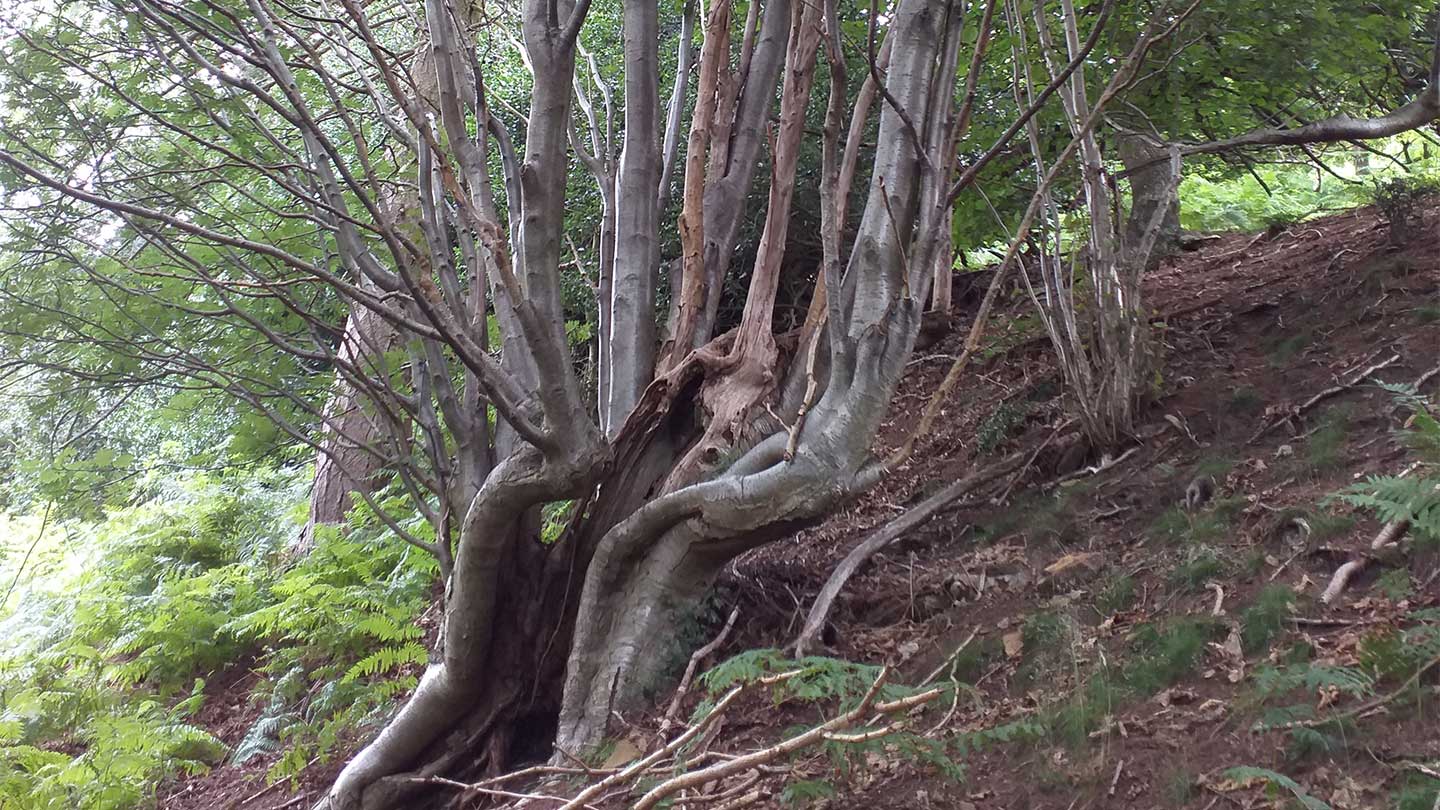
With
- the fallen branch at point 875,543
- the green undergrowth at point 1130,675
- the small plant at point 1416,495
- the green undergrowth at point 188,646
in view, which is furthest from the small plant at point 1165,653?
the green undergrowth at point 188,646

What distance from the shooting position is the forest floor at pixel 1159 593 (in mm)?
2447

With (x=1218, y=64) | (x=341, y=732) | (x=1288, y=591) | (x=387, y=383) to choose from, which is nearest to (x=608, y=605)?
(x=387, y=383)

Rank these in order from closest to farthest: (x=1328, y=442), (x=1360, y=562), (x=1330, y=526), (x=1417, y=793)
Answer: (x=1417, y=793)
(x=1360, y=562)
(x=1330, y=526)
(x=1328, y=442)

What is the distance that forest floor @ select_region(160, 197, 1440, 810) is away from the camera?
8.03 feet

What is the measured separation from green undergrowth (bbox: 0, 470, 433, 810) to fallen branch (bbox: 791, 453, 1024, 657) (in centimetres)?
238

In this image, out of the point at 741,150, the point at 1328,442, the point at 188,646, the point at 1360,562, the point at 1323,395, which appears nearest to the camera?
the point at 1360,562

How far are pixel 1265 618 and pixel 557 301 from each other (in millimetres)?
2522

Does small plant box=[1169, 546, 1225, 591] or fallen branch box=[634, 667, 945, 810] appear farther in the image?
small plant box=[1169, 546, 1225, 591]

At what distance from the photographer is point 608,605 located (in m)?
3.59

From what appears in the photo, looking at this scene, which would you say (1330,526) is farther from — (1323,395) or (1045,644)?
(1323,395)

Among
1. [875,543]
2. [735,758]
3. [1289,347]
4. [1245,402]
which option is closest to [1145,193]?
[1289,347]

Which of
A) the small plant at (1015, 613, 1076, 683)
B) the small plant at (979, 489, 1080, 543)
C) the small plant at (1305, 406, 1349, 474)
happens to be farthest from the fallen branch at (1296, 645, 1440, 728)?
the small plant at (979, 489, 1080, 543)

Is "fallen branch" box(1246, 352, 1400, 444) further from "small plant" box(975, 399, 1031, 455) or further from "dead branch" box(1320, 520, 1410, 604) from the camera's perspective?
"small plant" box(975, 399, 1031, 455)

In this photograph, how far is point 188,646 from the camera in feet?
20.8
